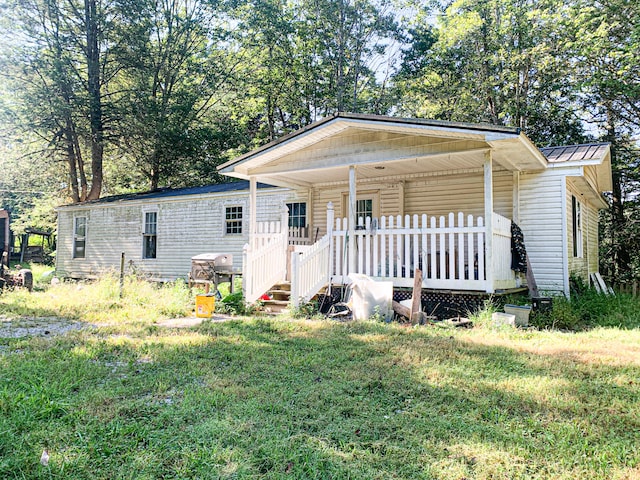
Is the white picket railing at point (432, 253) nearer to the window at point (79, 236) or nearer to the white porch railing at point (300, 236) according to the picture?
the white porch railing at point (300, 236)

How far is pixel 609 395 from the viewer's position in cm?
332

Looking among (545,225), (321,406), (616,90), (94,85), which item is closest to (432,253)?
(545,225)

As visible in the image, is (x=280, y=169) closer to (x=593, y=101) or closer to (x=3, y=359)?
(x=3, y=359)

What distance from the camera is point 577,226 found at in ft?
34.6

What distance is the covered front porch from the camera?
711 centimetres

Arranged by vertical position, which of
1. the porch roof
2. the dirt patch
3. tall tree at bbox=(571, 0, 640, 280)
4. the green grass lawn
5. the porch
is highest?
tall tree at bbox=(571, 0, 640, 280)

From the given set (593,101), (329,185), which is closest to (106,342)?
(329,185)

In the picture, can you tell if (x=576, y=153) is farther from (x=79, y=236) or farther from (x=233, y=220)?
(x=79, y=236)

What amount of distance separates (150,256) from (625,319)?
14332 mm

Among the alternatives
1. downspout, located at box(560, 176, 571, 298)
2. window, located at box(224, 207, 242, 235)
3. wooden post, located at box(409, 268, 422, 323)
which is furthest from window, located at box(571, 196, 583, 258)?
window, located at box(224, 207, 242, 235)

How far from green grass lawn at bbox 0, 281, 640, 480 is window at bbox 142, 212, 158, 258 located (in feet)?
34.7

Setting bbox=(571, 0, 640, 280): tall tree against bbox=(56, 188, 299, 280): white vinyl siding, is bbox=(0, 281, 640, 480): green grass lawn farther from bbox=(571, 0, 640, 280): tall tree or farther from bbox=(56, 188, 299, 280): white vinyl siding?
bbox=(571, 0, 640, 280): tall tree

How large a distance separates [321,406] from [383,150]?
5.78 meters

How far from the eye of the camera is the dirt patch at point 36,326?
596 cm
